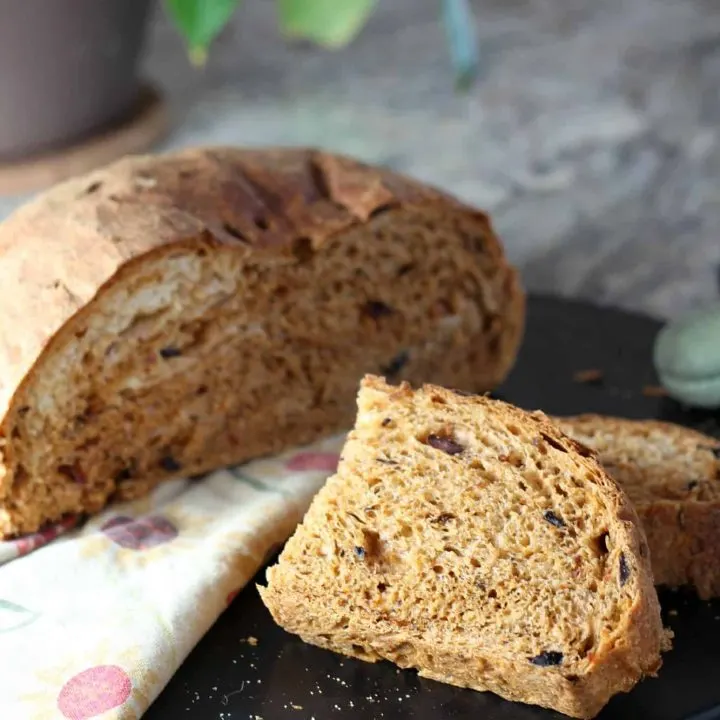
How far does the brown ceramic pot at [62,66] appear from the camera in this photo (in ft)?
11.3

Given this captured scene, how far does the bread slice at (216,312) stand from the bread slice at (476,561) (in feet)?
1.61

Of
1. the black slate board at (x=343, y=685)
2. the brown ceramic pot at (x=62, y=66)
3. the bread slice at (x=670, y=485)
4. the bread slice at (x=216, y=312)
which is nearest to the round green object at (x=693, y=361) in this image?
the bread slice at (x=670, y=485)

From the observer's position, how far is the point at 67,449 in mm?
2426

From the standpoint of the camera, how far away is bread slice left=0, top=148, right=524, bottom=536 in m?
2.35

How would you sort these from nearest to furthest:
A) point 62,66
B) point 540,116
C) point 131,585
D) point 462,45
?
point 131,585 → point 62,66 → point 540,116 → point 462,45

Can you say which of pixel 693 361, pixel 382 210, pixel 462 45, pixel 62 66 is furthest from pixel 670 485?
pixel 462 45

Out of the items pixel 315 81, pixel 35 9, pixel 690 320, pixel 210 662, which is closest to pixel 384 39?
pixel 315 81

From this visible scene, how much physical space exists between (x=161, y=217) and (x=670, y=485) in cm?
116

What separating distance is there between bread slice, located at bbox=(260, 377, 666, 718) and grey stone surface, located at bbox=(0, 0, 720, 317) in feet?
4.49

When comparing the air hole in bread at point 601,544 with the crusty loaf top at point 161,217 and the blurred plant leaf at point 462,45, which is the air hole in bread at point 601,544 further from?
the blurred plant leaf at point 462,45

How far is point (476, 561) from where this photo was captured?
2.07 meters

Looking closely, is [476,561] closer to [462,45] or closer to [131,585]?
[131,585]

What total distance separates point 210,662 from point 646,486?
35.5 inches

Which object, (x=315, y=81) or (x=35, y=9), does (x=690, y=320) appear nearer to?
(x=35, y=9)
